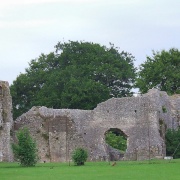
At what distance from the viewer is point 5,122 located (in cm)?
4647

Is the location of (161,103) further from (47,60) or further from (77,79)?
(47,60)

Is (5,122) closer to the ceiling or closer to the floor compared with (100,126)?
closer to the ceiling

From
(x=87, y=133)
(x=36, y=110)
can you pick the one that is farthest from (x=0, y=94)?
(x=87, y=133)

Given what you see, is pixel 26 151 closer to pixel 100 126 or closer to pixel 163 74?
pixel 100 126

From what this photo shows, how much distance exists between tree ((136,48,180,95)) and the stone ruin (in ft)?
36.6

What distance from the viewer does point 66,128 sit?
47.5m

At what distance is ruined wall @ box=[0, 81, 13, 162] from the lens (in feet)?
149

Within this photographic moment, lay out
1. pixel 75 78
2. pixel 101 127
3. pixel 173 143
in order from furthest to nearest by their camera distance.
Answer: pixel 75 78, pixel 101 127, pixel 173 143

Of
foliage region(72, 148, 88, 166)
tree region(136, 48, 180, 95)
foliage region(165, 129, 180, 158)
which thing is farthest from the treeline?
foliage region(72, 148, 88, 166)

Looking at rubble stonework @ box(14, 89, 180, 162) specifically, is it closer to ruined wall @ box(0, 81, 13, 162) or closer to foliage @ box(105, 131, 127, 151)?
ruined wall @ box(0, 81, 13, 162)

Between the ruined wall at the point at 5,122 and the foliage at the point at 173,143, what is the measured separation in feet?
37.6

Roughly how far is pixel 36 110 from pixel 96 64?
64.8 feet

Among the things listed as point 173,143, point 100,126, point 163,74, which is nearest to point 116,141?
point 163,74

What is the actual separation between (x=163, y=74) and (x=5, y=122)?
18.5 meters
